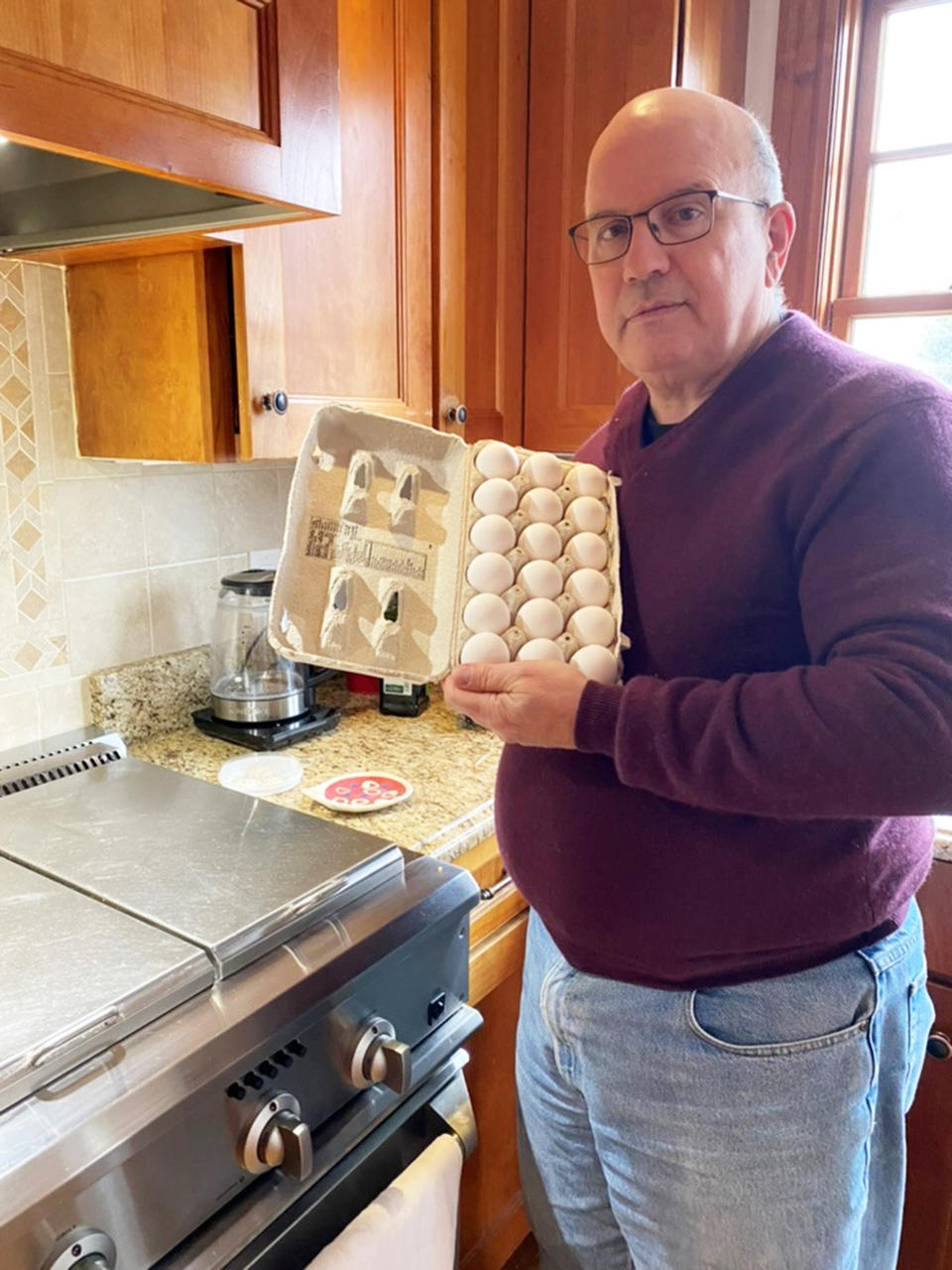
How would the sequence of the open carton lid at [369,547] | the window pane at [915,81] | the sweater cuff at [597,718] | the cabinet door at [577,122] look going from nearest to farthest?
the sweater cuff at [597,718] → the open carton lid at [369,547] → the cabinet door at [577,122] → the window pane at [915,81]

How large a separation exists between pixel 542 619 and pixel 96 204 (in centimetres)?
70

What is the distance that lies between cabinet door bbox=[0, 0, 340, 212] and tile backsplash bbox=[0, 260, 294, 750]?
0.47 meters

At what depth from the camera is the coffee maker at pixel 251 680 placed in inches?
55.9

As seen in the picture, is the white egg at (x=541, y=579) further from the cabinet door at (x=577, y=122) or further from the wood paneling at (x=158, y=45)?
the cabinet door at (x=577, y=122)

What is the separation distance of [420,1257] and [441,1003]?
256mm

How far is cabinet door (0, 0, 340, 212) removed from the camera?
2.35 ft

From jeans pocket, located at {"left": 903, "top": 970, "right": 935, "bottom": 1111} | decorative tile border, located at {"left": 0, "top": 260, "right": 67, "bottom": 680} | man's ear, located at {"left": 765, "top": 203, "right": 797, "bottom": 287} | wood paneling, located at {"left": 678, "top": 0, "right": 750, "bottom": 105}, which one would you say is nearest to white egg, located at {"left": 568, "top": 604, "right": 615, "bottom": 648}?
man's ear, located at {"left": 765, "top": 203, "right": 797, "bottom": 287}

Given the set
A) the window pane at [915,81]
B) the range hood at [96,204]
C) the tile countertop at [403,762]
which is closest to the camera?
the range hood at [96,204]

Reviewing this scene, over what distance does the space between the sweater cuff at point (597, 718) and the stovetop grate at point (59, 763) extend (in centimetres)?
78

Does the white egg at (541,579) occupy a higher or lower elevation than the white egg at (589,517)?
lower

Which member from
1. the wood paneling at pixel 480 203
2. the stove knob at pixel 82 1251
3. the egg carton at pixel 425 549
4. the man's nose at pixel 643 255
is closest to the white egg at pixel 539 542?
the egg carton at pixel 425 549

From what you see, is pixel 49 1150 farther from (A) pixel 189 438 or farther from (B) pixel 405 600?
(A) pixel 189 438

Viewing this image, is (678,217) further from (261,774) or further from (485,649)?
(261,774)

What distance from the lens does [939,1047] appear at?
126 cm
